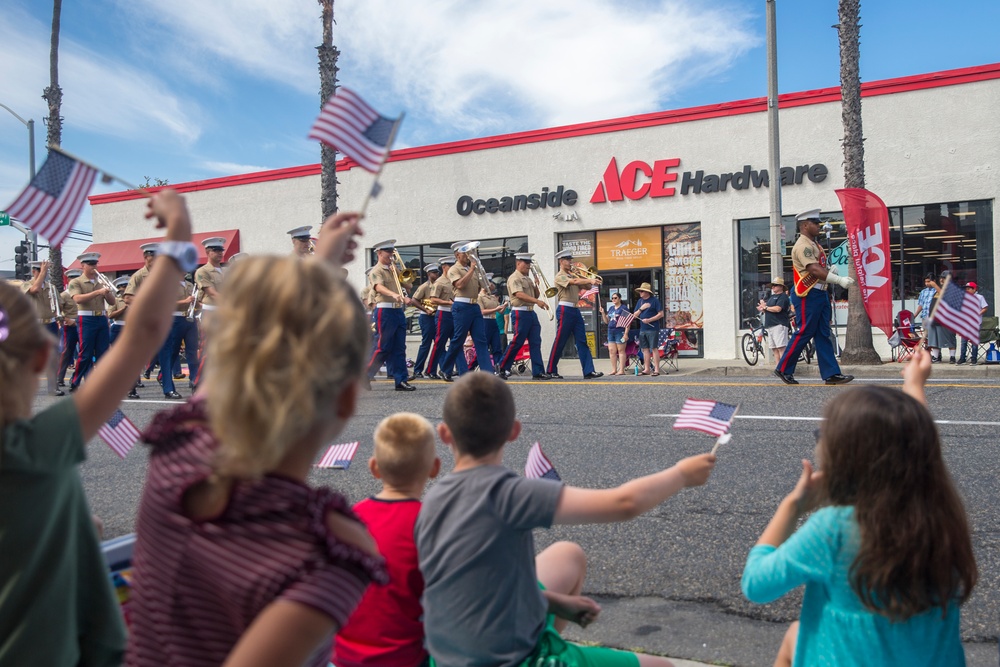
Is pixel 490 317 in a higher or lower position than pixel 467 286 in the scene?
lower

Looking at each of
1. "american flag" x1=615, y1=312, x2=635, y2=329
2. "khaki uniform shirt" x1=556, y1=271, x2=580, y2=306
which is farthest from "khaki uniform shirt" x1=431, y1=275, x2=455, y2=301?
"american flag" x1=615, y1=312, x2=635, y2=329

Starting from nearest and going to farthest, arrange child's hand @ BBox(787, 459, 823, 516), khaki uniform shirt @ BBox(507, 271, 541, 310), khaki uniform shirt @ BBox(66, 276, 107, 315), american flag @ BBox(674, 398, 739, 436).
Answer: child's hand @ BBox(787, 459, 823, 516) < american flag @ BBox(674, 398, 739, 436) < khaki uniform shirt @ BBox(66, 276, 107, 315) < khaki uniform shirt @ BBox(507, 271, 541, 310)

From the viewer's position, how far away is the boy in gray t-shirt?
2270mm

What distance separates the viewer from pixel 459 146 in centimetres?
2319

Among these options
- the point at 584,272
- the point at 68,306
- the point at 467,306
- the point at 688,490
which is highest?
the point at 584,272

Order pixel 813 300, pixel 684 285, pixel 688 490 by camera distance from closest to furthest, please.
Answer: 1. pixel 688 490
2. pixel 813 300
3. pixel 684 285

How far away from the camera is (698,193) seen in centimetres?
2020

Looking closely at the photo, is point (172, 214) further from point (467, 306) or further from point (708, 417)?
point (467, 306)

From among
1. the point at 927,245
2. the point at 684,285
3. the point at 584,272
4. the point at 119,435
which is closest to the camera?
the point at 119,435

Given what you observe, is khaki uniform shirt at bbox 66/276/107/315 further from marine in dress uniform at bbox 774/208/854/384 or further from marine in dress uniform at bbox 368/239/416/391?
marine in dress uniform at bbox 774/208/854/384

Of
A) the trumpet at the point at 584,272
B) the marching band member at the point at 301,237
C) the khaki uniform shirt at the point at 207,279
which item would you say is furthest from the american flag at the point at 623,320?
the khaki uniform shirt at the point at 207,279

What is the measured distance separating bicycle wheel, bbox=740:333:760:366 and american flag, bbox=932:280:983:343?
14.5 metres

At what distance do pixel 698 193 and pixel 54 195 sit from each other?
1856 cm

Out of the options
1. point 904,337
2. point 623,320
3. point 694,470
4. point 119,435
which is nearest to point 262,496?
point 694,470
